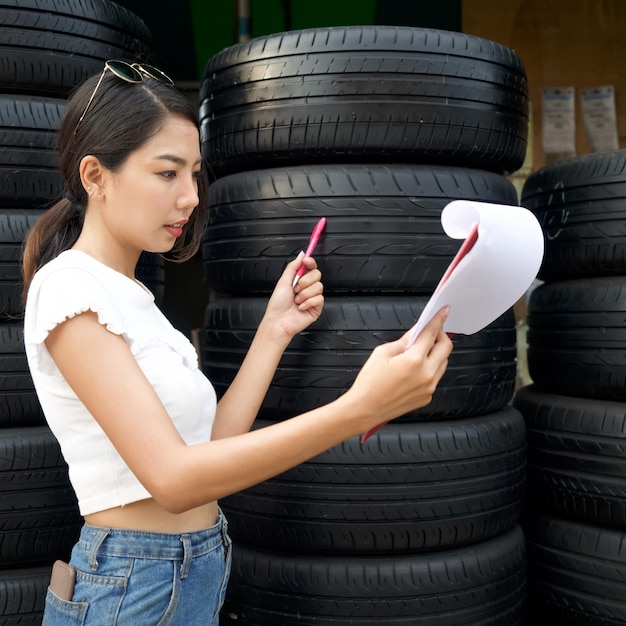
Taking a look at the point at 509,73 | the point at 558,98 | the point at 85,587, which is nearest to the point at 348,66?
the point at 509,73

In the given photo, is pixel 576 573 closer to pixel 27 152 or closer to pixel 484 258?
pixel 484 258

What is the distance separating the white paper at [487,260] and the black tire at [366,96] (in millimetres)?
640

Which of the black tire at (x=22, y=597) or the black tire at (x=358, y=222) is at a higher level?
the black tire at (x=358, y=222)

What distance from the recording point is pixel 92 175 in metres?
1.32

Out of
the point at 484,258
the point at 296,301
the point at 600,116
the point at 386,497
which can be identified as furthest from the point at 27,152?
the point at 600,116

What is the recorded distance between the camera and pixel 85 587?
124 cm

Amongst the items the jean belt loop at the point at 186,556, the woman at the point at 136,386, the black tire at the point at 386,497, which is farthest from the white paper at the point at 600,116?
the jean belt loop at the point at 186,556

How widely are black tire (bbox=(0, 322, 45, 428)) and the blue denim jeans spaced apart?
69 cm

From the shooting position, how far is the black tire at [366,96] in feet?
5.65

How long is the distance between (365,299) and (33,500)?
868 millimetres

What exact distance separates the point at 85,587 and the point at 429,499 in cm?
78

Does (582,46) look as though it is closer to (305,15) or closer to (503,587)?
(305,15)

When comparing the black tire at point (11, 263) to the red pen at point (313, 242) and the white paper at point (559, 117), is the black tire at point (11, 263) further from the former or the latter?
the white paper at point (559, 117)

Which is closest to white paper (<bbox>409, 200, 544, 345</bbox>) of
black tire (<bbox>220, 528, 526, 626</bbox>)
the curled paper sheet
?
the curled paper sheet
